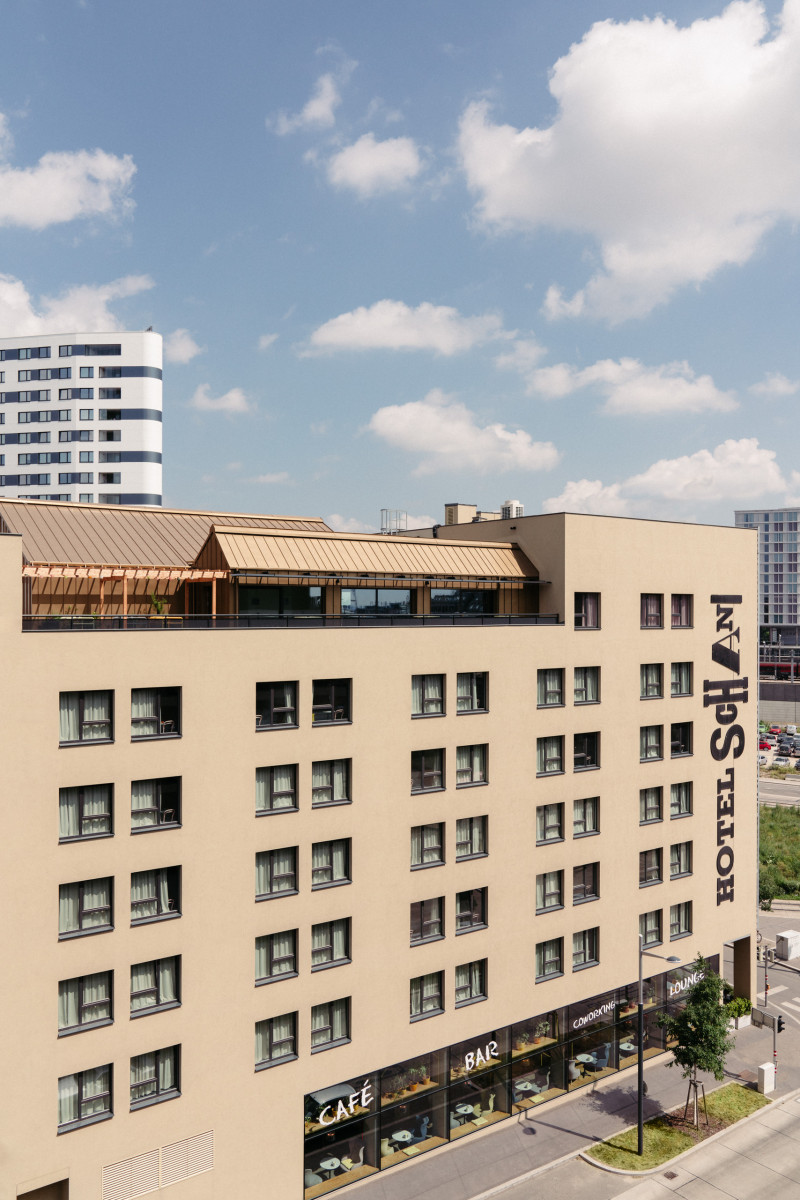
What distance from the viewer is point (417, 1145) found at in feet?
104

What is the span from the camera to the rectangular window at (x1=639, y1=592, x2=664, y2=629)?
38.2 m

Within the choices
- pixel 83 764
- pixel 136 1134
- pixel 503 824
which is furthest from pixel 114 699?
pixel 503 824

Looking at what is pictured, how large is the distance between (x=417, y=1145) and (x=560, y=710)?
18.2 m

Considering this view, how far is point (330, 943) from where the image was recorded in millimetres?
29156

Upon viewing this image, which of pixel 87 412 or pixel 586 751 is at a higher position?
pixel 87 412

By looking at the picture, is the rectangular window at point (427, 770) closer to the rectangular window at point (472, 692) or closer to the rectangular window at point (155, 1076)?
the rectangular window at point (472, 692)

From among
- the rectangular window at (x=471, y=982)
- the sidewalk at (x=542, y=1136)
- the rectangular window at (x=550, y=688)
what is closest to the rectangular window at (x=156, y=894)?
the rectangular window at (x=471, y=982)

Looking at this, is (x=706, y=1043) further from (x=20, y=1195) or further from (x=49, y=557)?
(x=49, y=557)

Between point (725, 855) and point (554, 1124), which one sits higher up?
point (725, 855)

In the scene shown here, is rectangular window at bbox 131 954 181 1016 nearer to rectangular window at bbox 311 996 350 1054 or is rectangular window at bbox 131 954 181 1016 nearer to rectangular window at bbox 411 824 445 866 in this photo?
rectangular window at bbox 311 996 350 1054

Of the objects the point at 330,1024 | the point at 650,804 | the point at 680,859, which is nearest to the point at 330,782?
the point at 330,1024

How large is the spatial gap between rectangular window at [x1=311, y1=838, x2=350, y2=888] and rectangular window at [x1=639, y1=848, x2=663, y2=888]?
16282mm

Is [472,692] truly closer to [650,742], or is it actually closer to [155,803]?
[650,742]

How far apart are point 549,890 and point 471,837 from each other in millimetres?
5320
